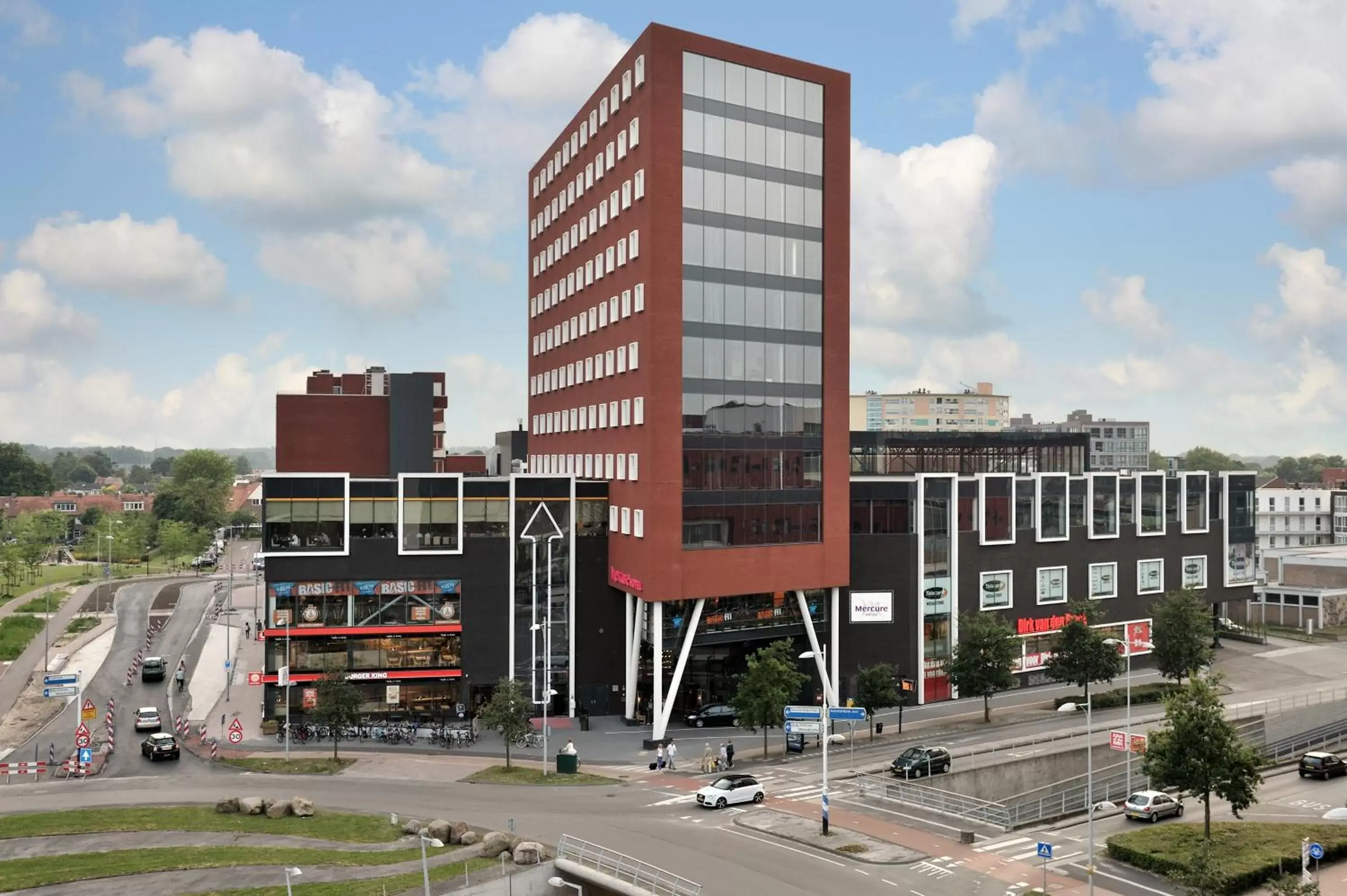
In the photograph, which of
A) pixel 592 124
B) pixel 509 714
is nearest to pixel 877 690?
pixel 509 714

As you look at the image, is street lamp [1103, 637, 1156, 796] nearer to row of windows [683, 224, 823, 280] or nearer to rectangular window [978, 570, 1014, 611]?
rectangular window [978, 570, 1014, 611]

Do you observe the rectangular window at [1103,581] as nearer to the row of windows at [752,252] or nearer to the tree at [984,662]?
the tree at [984,662]

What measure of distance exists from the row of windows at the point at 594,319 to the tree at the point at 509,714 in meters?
23.7

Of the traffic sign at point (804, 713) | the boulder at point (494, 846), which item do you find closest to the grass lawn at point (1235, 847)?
the traffic sign at point (804, 713)

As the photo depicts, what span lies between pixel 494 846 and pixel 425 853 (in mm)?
6477

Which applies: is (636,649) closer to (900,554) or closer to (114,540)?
(900,554)

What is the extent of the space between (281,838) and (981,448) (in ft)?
260

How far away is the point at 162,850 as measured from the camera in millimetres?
39469

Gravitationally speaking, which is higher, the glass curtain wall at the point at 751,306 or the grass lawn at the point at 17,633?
the glass curtain wall at the point at 751,306

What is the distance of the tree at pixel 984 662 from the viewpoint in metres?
66.1

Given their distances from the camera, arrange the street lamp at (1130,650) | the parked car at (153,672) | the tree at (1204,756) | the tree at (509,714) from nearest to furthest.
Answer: the tree at (1204,756)
the street lamp at (1130,650)
the tree at (509,714)
the parked car at (153,672)

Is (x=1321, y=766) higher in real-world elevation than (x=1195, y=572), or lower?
lower

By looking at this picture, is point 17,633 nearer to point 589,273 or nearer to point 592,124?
point 589,273

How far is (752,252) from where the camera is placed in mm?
65062
